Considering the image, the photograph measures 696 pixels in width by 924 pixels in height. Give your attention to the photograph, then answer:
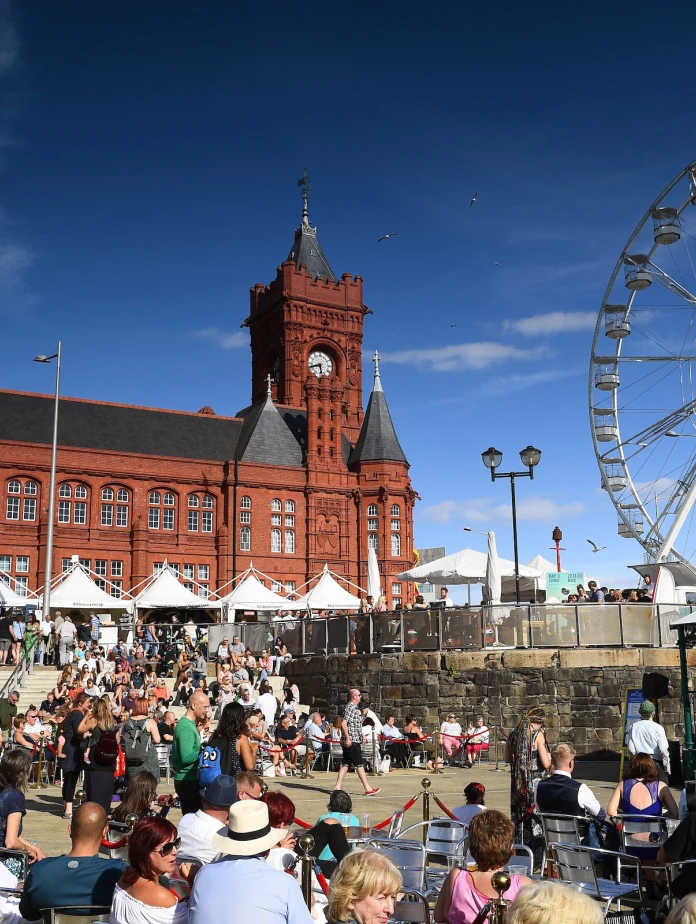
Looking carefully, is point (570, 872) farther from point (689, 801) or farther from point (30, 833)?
point (30, 833)

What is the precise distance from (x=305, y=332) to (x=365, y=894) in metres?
69.3

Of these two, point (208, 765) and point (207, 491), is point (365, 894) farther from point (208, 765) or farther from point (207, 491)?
point (207, 491)

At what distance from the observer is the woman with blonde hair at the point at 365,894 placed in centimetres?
450

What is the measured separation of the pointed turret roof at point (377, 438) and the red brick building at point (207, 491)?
3.8 inches

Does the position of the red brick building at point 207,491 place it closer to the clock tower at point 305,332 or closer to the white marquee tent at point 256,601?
the clock tower at point 305,332

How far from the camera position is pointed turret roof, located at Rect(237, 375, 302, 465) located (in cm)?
6166

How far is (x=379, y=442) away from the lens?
64.6 m

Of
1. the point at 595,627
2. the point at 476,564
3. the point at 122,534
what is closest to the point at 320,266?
the point at 122,534

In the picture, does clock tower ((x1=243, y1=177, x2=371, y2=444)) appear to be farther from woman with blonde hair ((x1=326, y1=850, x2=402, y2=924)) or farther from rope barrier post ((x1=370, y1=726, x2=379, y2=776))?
woman with blonde hair ((x1=326, y1=850, x2=402, y2=924))

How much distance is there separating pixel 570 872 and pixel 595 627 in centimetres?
1660

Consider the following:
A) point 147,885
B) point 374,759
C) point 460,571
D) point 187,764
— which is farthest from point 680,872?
point 460,571

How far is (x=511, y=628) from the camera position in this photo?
23.4m

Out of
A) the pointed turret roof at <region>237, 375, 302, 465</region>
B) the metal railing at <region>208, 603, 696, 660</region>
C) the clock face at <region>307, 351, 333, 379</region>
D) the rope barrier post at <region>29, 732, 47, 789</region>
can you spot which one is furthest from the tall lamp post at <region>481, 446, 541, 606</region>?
the clock face at <region>307, 351, 333, 379</region>

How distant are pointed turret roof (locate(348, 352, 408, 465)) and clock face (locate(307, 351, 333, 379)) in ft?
26.4
